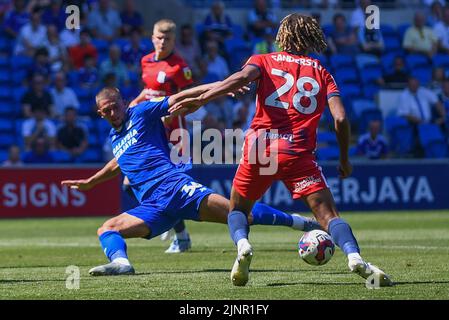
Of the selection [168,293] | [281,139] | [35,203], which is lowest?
[35,203]

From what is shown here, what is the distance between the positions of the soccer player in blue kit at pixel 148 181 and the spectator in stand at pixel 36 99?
10872mm

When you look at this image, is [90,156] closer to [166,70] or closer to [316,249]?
[166,70]

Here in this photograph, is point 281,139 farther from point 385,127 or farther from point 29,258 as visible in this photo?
point 385,127

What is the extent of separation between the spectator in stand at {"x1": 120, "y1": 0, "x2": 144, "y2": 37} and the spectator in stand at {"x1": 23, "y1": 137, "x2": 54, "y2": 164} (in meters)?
4.26

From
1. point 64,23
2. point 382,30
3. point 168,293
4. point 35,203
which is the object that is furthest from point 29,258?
point 382,30

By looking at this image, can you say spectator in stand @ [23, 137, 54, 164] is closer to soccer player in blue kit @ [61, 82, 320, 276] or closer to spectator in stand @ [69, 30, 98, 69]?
spectator in stand @ [69, 30, 98, 69]

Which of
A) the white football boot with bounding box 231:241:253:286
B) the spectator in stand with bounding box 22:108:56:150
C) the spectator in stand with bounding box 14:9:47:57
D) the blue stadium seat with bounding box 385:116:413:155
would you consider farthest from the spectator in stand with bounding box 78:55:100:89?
the white football boot with bounding box 231:241:253:286

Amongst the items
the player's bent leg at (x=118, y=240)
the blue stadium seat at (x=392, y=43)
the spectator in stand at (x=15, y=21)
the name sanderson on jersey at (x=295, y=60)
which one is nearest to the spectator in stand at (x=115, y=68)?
the spectator in stand at (x=15, y=21)

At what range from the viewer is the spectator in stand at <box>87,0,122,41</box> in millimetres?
23934

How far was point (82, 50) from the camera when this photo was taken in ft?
74.0

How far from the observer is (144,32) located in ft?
81.0

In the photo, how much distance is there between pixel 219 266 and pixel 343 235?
257 centimetres

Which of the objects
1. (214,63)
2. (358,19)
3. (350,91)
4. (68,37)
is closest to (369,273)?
(214,63)

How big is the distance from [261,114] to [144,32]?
16.4 m
